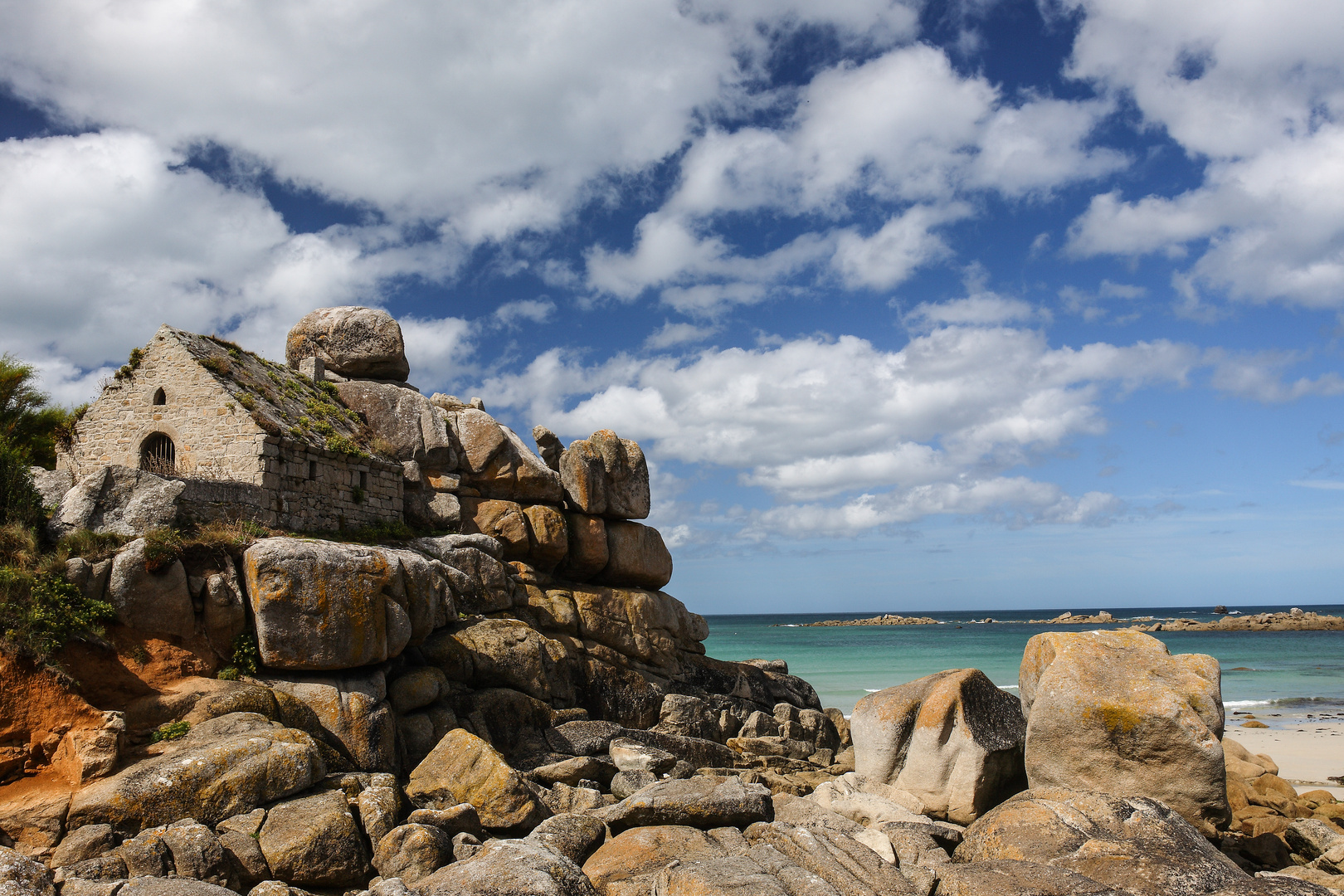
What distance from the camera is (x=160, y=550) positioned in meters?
13.1

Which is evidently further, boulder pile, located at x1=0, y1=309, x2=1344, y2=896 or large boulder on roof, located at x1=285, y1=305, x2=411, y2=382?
large boulder on roof, located at x1=285, y1=305, x2=411, y2=382

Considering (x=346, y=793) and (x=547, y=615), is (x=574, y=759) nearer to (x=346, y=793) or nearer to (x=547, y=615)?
(x=346, y=793)

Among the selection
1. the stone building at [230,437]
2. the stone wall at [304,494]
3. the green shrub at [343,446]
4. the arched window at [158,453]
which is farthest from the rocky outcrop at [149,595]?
the arched window at [158,453]

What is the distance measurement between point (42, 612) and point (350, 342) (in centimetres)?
1470

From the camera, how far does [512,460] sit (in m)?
23.5

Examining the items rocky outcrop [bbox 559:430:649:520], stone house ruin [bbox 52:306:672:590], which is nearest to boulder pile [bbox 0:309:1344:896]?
stone house ruin [bbox 52:306:672:590]

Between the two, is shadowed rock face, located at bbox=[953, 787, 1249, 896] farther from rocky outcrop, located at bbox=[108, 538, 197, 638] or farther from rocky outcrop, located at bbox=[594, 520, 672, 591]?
rocky outcrop, located at bbox=[594, 520, 672, 591]

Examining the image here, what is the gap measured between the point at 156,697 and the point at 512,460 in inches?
486

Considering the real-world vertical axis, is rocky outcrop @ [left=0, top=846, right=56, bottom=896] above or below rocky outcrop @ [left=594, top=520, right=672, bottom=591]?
below

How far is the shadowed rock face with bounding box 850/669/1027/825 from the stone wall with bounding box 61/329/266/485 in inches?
530

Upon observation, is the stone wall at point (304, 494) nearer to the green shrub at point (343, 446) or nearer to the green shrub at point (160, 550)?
the green shrub at point (343, 446)

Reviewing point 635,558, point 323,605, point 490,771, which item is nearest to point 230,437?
point 323,605

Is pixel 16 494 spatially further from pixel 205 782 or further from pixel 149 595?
pixel 205 782

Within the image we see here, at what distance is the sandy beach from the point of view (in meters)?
19.4
